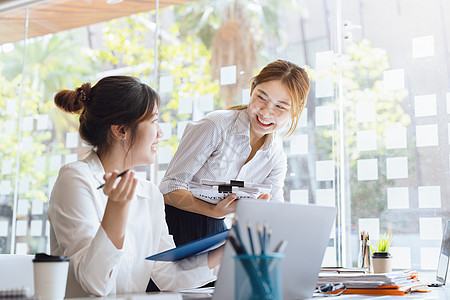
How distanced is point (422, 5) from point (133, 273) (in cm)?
259

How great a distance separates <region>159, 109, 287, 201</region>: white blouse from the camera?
2232 millimetres

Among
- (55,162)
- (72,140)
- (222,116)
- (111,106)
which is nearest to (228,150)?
(222,116)

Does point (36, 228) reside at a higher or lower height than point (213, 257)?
lower

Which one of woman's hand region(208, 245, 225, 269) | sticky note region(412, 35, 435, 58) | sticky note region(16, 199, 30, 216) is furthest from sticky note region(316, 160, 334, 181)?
sticky note region(16, 199, 30, 216)

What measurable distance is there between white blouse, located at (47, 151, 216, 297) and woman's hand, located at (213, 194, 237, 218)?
332 millimetres

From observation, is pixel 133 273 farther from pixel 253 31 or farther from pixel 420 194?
pixel 253 31

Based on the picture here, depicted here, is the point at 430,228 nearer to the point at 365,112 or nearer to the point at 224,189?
the point at 365,112

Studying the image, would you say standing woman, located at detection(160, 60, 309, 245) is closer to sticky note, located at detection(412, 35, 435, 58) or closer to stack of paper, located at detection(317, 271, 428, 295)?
stack of paper, located at detection(317, 271, 428, 295)

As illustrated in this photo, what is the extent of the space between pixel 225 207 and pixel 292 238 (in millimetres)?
1058

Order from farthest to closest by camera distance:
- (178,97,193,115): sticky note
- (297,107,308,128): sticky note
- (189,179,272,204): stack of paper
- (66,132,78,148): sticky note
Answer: (66,132,78,148): sticky note → (178,97,193,115): sticky note → (297,107,308,128): sticky note → (189,179,272,204): stack of paper

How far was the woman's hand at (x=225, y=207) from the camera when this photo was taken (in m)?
2.04

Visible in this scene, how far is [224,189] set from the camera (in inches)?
78.2

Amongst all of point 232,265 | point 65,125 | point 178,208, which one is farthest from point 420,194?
point 65,125

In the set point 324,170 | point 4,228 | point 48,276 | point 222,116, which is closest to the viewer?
point 48,276
